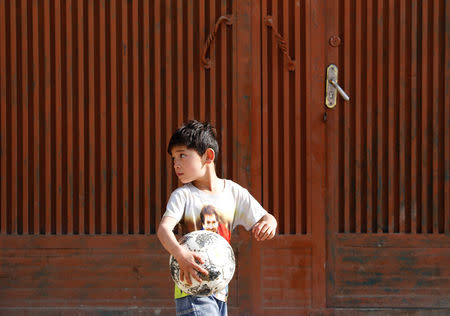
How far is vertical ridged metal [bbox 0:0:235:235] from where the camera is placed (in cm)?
543

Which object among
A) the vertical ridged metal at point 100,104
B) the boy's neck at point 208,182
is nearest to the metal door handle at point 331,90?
the vertical ridged metal at point 100,104

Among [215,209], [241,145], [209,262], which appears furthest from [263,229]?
[241,145]

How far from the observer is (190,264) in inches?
125

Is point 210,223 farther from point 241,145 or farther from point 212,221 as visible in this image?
point 241,145

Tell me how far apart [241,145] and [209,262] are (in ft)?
7.50

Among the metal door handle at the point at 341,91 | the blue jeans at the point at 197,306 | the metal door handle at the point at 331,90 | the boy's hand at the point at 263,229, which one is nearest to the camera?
the blue jeans at the point at 197,306

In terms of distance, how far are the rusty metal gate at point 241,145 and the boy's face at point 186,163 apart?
1.95m

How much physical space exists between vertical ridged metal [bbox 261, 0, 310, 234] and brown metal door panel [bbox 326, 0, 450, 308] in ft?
0.71

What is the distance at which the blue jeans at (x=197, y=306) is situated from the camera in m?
3.34

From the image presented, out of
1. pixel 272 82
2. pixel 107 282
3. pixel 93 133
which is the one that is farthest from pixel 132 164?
pixel 272 82

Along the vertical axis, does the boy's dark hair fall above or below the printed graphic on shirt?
above

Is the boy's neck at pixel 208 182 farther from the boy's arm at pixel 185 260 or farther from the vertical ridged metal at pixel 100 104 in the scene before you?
the vertical ridged metal at pixel 100 104

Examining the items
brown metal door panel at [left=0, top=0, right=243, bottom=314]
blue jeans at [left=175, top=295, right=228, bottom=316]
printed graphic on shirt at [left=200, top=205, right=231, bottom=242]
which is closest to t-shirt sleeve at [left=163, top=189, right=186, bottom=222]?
printed graphic on shirt at [left=200, top=205, right=231, bottom=242]

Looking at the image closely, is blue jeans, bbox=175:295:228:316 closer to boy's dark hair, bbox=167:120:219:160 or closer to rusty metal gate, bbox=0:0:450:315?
boy's dark hair, bbox=167:120:219:160
